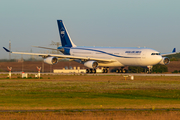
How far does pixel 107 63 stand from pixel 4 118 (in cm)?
5387

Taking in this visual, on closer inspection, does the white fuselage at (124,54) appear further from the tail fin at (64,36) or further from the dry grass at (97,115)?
the dry grass at (97,115)

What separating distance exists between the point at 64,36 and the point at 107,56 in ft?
47.7

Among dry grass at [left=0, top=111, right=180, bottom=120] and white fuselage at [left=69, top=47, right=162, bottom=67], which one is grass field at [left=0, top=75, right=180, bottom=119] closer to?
dry grass at [left=0, top=111, right=180, bottom=120]

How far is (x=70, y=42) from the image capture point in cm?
7700

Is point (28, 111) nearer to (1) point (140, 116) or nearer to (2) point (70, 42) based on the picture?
(1) point (140, 116)

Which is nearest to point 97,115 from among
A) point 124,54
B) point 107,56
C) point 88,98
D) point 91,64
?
point 88,98

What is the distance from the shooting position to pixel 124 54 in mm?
64000

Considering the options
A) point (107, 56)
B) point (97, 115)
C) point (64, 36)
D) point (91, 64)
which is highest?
point (64, 36)

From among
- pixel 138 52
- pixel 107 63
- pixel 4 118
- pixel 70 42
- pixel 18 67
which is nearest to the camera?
pixel 4 118

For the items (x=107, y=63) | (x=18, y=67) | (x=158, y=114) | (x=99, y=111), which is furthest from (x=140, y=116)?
(x=18, y=67)

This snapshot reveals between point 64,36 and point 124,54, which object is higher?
point 64,36

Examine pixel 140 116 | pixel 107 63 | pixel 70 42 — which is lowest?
pixel 140 116

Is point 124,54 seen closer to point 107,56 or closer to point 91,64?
point 107,56

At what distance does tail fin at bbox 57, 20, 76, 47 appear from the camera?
77.0 m
